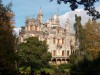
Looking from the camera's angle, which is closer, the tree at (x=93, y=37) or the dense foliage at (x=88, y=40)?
the dense foliage at (x=88, y=40)

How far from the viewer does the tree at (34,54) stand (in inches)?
2383

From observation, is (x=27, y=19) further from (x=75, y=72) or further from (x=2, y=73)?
(x=2, y=73)

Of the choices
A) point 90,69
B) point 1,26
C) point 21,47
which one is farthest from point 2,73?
point 21,47

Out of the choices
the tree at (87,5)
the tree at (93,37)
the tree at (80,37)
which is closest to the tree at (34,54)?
the tree at (80,37)

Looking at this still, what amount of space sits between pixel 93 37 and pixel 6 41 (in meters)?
30.3

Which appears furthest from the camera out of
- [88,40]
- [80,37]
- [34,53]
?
[80,37]

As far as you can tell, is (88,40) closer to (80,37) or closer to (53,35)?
(80,37)

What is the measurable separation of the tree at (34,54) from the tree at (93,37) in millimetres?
7997

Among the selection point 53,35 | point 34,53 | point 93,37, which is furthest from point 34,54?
point 53,35

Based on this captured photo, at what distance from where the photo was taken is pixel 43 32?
84062 mm

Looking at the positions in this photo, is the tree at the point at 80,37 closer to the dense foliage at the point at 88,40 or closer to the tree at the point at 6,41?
the dense foliage at the point at 88,40

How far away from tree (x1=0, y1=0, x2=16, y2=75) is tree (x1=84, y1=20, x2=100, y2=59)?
88.0 feet

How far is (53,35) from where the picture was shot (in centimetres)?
8531

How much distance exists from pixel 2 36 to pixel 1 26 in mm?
1170
